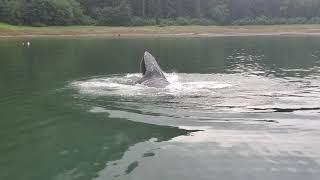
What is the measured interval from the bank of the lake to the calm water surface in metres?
64.5

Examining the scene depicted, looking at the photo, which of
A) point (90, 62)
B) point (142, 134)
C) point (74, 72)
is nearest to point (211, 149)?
point (142, 134)

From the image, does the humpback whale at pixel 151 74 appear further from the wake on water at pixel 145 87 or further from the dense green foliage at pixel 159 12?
the dense green foliage at pixel 159 12

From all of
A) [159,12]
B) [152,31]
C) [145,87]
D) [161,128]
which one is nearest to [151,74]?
[145,87]

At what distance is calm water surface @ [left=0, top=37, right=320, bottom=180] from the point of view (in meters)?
14.1

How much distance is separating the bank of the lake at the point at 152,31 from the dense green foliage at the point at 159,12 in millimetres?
8943

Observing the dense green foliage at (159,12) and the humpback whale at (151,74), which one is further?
the dense green foliage at (159,12)

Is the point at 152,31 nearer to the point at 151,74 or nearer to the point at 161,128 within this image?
the point at 151,74

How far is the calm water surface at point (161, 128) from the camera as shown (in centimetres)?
1411

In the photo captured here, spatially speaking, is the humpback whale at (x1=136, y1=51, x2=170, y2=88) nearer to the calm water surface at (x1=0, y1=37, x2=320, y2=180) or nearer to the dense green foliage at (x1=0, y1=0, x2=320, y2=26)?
the calm water surface at (x1=0, y1=37, x2=320, y2=180)

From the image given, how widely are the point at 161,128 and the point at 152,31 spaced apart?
86342mm

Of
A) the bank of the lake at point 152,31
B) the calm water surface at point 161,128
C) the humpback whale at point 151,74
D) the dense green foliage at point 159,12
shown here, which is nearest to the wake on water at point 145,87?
the calm water surface at point 161,128

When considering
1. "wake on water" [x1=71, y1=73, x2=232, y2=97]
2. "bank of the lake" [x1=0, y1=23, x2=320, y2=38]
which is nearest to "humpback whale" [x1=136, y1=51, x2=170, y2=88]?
"wake on water" [x1=71, y1=73, x2=232, y2=97]

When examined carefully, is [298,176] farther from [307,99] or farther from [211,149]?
[307,99]

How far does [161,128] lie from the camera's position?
1850cm
